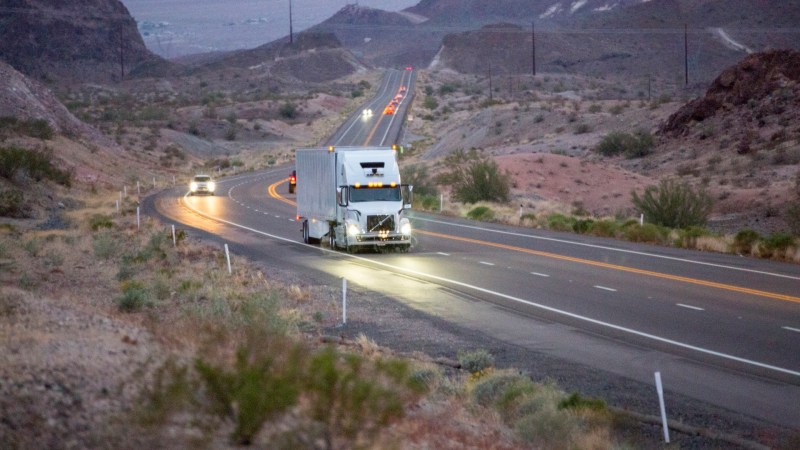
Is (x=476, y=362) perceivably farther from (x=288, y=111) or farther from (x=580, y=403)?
(x=288, y=111)

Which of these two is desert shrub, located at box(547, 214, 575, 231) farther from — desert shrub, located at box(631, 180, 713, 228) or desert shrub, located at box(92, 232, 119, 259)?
desert shrub, located at box(92, 232, 119, 259)

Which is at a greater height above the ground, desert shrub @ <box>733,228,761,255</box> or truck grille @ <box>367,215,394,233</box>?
truck grille @ <box>367,215,394,233</box>

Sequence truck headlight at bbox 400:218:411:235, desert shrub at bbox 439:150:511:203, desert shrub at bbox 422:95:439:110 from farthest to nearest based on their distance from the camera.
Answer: desert shrub at bbox 422:95:439:110 < desert shrub at bbox 439:150:511:203 < truck headlight at bbox 400:218:411:235

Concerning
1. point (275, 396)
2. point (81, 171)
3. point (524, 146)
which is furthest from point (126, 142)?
point (275, 396)

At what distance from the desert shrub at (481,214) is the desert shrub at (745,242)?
561 inches

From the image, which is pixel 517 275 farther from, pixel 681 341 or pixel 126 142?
pixel 126 142

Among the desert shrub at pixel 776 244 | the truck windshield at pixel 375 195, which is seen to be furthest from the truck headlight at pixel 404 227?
the desert shrub at pixel 776 244

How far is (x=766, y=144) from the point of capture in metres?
61.0

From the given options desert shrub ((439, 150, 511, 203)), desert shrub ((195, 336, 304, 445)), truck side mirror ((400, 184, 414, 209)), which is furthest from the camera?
desert shrub ((439, 150, 511, 203))

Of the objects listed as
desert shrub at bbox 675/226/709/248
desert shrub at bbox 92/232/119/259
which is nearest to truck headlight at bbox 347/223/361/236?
desert shrub at bbox 92/232/119/259

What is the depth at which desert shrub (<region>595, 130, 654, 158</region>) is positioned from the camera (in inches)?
2709

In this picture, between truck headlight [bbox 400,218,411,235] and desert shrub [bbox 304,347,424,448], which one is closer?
desert shrub [bbox 304,347,424,448]

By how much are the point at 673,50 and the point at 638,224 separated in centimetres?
14131

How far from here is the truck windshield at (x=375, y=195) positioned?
97.0 ft
